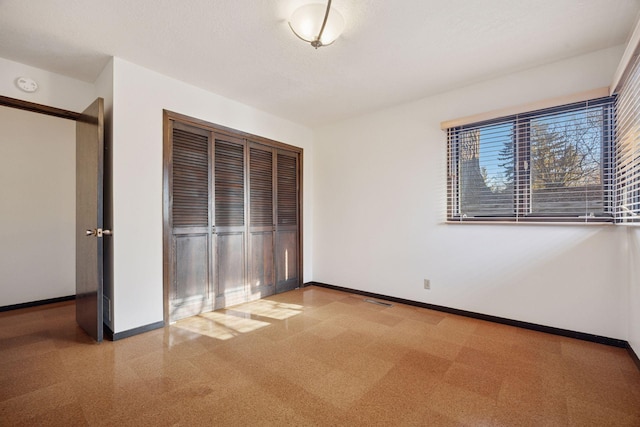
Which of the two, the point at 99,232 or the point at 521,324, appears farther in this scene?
the point at 521,324

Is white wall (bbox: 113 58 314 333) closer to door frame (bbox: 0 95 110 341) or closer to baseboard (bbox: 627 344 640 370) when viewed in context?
door frame (bbox: 0 95 110 341)

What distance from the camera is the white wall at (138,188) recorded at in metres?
2.77

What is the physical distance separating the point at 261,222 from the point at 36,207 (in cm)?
292

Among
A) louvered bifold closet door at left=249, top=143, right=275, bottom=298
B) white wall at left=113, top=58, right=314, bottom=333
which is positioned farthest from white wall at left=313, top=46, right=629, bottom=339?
white wall at left=113, top=58, right=314, bottom=333

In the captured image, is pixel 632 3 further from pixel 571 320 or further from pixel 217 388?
pixel 217 388

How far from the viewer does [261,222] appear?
416cm

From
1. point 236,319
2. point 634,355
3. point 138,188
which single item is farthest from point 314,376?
point 634,355

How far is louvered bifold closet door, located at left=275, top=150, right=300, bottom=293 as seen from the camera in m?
4.40

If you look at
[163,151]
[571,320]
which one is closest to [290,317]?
[163,151]

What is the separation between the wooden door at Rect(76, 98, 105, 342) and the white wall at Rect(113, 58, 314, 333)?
0.38ft

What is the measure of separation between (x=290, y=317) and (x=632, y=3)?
387 centimetres

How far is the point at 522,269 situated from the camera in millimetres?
2938

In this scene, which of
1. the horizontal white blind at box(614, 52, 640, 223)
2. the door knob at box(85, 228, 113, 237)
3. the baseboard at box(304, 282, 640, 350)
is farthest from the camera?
the door knob at box(85, 228, 113, 237)

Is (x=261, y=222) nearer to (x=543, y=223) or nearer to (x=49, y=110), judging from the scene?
(x=49, y=110)
